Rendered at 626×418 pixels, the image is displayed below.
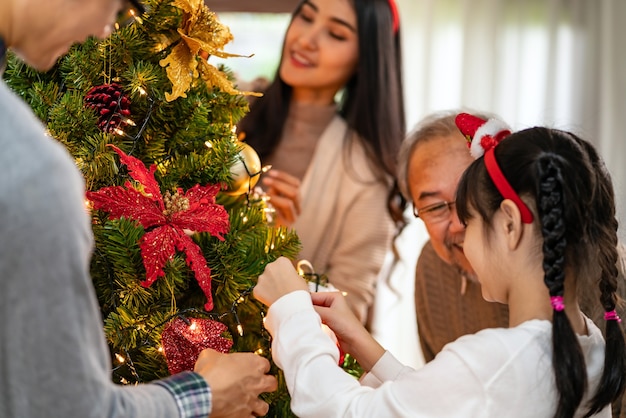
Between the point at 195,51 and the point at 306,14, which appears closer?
the point at 195,51

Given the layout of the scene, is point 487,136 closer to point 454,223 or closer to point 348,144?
point 454,223

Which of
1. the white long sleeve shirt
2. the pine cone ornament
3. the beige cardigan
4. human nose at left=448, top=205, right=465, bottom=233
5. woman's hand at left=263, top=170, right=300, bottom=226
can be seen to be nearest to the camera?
the white long sleeve shirt

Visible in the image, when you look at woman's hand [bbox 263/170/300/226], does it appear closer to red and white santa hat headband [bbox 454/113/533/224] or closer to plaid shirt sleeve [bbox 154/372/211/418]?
red and white santa hat headband [bbox 454/113/533/224]

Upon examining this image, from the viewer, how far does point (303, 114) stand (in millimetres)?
2363

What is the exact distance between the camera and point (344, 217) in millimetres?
2250

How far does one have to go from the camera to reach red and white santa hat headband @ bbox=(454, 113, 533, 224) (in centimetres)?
111

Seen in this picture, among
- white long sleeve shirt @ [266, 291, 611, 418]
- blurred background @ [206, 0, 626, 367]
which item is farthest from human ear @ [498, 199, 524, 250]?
blurred background @ [206, 0, 626, 367]

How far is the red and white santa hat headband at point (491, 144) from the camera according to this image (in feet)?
3.65

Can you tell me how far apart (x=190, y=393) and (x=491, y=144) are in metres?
0.55

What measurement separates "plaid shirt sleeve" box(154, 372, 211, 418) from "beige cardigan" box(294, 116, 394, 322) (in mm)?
1257

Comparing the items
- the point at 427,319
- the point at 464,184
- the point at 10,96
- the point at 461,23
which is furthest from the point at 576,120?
the point at 10,96

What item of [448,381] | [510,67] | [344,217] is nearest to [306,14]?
[344,217]

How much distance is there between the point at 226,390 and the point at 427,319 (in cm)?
107

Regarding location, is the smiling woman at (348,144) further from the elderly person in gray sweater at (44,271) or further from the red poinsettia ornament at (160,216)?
the elderly person in gray sweater at (44,271)
